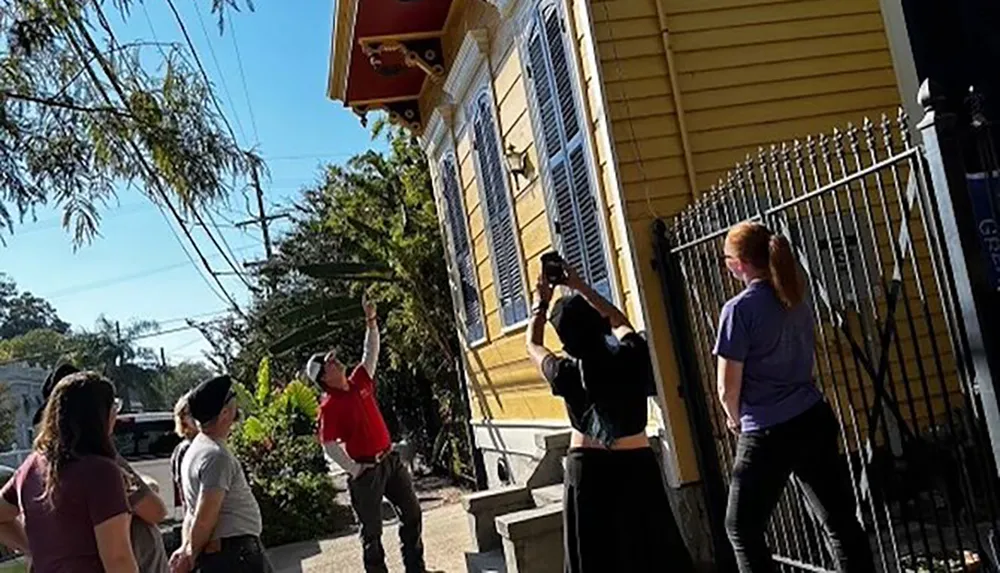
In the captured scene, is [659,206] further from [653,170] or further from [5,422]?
[5,422]

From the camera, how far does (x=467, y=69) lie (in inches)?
322

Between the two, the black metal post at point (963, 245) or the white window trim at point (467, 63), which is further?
the white window trim at point (467, 63)

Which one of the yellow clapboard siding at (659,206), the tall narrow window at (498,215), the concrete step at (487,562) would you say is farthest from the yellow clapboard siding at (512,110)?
the concrete step at (487,562)

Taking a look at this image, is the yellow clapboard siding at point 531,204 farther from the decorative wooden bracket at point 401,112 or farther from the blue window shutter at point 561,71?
the decorative wooden bracket at point 401,112

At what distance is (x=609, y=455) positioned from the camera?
377 cm

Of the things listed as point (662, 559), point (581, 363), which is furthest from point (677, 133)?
point (662, 559)

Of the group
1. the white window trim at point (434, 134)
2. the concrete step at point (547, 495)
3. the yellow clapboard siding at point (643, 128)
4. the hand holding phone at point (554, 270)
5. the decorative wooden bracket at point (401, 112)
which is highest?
the decorative wooden bracket at point (401, 112)

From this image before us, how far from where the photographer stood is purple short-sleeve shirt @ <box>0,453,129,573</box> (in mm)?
3047

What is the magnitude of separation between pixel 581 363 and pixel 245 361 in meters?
22.6

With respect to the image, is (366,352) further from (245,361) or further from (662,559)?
(245,361)

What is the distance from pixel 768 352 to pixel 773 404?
0.21m

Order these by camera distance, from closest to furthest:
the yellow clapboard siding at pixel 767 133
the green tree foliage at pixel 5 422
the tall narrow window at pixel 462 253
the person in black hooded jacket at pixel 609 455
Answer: the person in black hooded jacket at pixel 609 455 < the yellow clapboard siding at pixel 767 133 < the tall narrow window at pixel 462 253 < the green tree foliage at pixel 5 422

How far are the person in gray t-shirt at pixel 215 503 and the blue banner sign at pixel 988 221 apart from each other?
309 centimetres

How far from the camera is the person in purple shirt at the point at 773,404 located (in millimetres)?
3547
